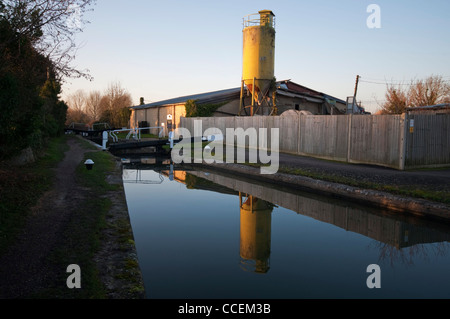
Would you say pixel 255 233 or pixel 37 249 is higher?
pixel 37 249

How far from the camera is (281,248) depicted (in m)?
6.55

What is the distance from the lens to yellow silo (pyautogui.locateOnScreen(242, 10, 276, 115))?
27.8m

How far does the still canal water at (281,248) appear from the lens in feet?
15.9

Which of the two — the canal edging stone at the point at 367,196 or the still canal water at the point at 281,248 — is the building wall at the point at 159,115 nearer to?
the canal edging stone at the point at 367,196

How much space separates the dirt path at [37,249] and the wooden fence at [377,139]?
10860 millimetres

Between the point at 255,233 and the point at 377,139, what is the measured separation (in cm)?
863

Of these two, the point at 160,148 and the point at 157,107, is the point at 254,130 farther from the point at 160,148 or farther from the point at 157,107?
the point at 157,107

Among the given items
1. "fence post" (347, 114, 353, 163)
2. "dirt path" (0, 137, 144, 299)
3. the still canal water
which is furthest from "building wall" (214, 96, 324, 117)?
"dirt path" (0, 137, 144, 299)

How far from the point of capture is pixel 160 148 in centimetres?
2539

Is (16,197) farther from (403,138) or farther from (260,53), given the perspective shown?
(260,53)

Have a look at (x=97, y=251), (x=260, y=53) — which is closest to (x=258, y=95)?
(x=260, y=53)

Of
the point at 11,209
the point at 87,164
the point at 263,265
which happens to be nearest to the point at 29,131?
the point at 11,209

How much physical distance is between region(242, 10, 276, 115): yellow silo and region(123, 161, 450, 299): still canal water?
1885 cm
